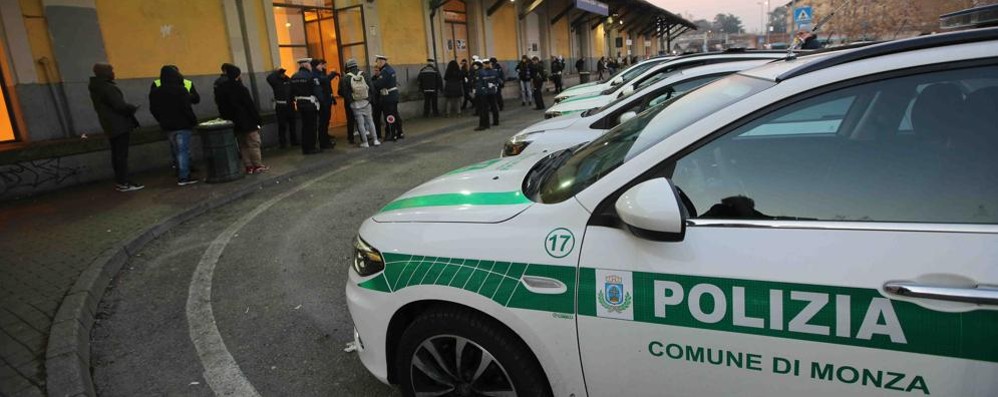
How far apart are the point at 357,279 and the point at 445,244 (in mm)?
596

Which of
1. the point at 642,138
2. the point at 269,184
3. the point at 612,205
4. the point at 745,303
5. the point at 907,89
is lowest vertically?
the point at 269,184

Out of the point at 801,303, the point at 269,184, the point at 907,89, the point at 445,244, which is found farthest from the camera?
the point at 269,184

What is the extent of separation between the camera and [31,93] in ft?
29.7

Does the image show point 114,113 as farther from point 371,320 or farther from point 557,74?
point 557,74

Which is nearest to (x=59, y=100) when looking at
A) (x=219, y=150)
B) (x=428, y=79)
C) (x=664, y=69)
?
(x=219, y=150)

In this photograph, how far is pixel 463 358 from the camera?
243cm

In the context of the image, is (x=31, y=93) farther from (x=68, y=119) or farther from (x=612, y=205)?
(x=612, y=205)

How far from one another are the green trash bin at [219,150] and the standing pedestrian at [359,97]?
10.3 ft

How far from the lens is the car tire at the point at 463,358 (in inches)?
89.8

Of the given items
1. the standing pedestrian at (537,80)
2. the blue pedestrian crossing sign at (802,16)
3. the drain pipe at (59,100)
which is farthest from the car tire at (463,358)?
the blue pedestrian crossing sign at (802,16)

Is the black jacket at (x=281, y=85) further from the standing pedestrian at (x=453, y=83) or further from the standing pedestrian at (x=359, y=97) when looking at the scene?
the standing pedestrian at (x=453, y=83)

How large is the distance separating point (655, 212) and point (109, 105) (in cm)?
865

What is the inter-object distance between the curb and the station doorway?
867 cm

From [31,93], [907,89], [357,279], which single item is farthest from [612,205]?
[31,93]
